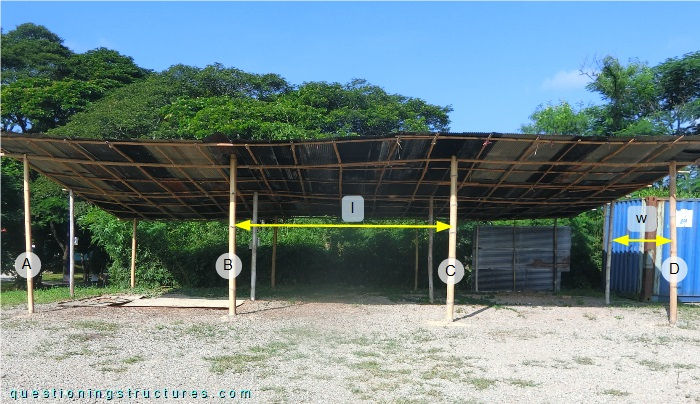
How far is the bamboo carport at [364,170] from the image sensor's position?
1054 centimetres

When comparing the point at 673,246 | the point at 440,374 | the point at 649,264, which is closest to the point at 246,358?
the point at 440,374

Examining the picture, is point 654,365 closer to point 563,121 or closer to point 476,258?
point 476,258

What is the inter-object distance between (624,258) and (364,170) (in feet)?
26.4

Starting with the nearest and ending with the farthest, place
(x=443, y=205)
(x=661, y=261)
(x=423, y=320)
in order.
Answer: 1. (x=423, y=320)
2. (x=661, y=261)
3. (x=443, y=205)

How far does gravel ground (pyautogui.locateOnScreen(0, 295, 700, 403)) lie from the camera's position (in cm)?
628

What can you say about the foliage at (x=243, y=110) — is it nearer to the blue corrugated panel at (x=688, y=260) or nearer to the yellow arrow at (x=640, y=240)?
the yellow arrow at (x=640, y=240)

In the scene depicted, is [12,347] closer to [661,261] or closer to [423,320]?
[423,320]

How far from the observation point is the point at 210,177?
1287 cm

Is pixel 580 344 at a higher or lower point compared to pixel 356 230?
lower

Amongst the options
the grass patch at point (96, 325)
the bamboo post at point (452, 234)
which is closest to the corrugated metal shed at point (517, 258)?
the bamboo post at point (452, 234)

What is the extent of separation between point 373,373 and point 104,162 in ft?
24.2

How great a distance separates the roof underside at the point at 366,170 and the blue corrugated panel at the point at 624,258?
1.07 meters

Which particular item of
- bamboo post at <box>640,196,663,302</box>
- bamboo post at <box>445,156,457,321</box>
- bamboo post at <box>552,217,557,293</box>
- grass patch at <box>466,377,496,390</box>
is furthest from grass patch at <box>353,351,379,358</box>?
bamboo post at <box>552,217,557,293</box>

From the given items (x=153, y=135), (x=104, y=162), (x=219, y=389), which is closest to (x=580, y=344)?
(x=219, y=389)
